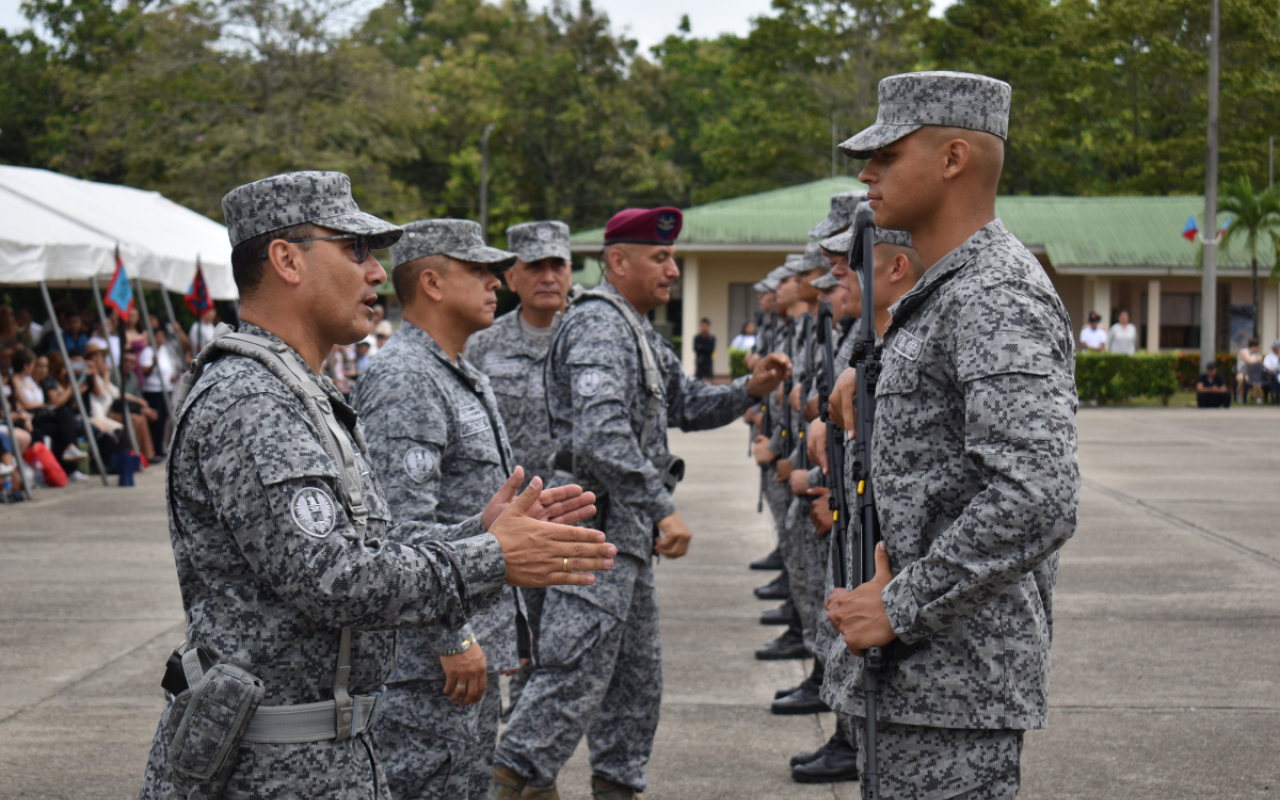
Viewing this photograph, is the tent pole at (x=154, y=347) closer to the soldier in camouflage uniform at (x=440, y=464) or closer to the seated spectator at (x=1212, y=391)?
the soldier in camouflage uniform at (x=440, y=464)

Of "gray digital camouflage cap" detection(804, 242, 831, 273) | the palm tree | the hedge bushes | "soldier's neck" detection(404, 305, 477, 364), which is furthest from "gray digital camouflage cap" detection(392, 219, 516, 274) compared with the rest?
the palm tree

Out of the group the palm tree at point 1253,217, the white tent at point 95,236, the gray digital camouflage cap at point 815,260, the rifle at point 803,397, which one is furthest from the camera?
the palm tree at point 1253,217

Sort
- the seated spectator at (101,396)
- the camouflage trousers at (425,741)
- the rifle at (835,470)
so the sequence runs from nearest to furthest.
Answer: the rifle at (835,470)
the camouflage trousers at (425,741)
the seated spectator at (101,396)

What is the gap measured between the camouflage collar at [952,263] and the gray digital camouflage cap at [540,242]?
3.78 meters

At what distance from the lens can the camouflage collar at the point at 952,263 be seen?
96.8 inches

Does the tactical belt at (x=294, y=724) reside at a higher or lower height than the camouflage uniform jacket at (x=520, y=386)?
lower

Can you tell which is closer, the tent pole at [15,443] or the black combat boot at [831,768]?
the black combat boot at [831,768]

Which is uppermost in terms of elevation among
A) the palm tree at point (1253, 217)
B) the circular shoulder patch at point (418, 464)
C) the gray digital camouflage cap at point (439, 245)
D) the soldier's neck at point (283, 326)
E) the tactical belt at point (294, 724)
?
the palm tree at point (1253, 217)

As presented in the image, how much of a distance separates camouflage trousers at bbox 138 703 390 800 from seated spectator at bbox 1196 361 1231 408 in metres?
25.0

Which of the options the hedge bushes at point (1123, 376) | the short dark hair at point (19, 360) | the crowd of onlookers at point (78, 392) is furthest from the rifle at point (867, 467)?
the hedge bushes at point (1123, 376)

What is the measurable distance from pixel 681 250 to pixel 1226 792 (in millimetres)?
27788

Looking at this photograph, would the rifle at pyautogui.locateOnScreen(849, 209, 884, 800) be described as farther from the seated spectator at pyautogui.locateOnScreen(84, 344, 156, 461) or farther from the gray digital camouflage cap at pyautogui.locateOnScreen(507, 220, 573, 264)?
the seated spectator at pyautogui.locateOnScreen(84, 344, 156, 461)

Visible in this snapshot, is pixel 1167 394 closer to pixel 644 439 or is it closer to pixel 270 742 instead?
pixel 644 439

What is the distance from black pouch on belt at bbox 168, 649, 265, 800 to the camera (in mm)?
2254
